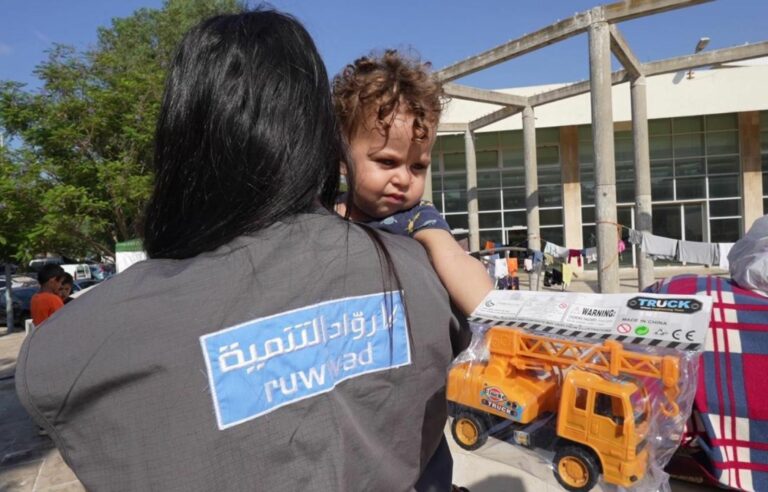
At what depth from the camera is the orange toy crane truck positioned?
3.99ft

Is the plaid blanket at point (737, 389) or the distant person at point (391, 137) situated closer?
the distant person at point (391, 137)

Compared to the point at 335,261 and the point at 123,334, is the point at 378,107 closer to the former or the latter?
the point at 335,261

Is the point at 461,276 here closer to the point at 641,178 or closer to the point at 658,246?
the point at 658,246

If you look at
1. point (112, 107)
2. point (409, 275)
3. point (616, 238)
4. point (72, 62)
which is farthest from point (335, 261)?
point (72, 62)

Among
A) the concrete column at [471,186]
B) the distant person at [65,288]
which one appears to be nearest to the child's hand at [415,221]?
the distant person at [65,288]

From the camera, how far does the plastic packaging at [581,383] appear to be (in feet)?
3.55

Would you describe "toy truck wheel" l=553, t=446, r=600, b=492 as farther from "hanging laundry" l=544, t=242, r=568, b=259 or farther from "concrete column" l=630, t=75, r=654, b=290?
"hanging laundry" l=544, t=242, r=568, b=259

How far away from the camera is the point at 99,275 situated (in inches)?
1039

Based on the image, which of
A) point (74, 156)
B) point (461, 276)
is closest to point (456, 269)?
point (461, 276)

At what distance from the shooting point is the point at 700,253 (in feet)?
37.3

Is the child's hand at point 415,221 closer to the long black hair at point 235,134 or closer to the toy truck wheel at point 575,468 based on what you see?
the long black hair at point 235,134

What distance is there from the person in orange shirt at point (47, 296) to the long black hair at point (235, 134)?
6.15m

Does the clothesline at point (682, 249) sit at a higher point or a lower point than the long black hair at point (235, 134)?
lower

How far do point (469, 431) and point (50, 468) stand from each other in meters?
4.93
